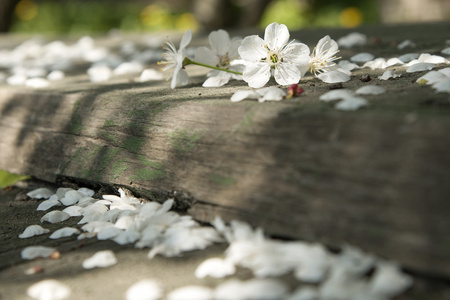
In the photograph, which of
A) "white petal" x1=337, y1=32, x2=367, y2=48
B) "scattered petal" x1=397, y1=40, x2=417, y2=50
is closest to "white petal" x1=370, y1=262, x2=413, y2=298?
"scattered petal" x1=397, y1=40, x2=417, y2=50

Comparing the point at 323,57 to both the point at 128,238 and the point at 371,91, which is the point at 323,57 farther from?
the point at 128,238

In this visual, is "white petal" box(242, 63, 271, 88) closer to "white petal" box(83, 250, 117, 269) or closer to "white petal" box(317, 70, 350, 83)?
"white petal" box(317, 70, 350, 83)

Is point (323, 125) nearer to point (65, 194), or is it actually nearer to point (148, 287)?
point (148, 287)

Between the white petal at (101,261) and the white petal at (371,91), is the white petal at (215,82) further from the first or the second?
the white petal at (101,261)

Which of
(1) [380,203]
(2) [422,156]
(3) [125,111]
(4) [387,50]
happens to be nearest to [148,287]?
(1) [380,203]

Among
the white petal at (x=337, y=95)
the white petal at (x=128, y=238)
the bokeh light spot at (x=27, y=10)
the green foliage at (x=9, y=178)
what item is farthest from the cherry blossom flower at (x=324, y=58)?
the bokeh light spot at (x=27, y=10)

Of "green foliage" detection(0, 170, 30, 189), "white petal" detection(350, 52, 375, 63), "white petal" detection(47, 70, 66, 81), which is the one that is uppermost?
"white petal" detection(350, 52, 375, 63)
